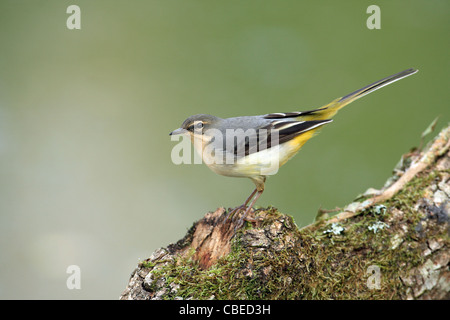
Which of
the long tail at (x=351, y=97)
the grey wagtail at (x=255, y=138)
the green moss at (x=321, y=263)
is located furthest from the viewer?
the long tail at (x=351, y=97)

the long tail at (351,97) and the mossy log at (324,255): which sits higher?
the long tail at (351,97)

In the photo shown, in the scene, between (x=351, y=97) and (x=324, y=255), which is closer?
(x=324, y=255)

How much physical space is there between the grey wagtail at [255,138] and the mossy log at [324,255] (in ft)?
2.04

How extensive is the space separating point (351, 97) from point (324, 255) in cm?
191

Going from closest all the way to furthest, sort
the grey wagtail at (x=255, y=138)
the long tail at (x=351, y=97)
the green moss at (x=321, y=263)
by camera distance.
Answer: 1. the green moss at (x=321, y=263)
2. the grey wagtail at (x=255, y=138)
3. the long tail at (x=351, y=97)

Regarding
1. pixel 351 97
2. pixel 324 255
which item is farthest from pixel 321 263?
pixel 351 97

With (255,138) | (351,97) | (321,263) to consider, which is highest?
(351,97)

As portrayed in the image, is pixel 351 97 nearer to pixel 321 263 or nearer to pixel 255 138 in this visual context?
pixel 255 138

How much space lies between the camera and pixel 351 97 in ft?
15.6

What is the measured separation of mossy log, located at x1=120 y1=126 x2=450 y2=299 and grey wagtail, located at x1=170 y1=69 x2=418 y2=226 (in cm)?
62

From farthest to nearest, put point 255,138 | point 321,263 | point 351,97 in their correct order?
point 351,97
point 255,138
point 321,263

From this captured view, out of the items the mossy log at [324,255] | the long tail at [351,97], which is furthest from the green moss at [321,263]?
the long tail at [351,97]

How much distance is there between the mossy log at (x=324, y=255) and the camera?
3334 mm

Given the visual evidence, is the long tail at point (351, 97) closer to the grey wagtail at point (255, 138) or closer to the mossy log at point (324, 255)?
the grey wagtail at point (255, 138)
